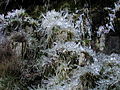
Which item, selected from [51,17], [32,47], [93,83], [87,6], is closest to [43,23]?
[51,17]

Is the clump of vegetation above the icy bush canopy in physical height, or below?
below

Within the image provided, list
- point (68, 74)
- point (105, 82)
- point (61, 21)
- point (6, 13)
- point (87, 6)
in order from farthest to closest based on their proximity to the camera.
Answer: point (6, 13)
point (87, 6)
point (61, 21)
point (68, 74)
point (105, 82)

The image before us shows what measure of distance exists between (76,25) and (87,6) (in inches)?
9.5

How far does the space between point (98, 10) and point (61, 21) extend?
0.36 meters

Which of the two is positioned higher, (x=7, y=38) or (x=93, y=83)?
(x=7, y=38)

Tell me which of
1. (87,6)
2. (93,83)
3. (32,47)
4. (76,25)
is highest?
(87,6)

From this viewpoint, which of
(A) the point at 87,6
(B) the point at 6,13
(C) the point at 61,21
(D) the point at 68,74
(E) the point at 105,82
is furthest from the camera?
(B) the point at 6,13

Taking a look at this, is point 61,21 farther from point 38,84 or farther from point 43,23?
point 38,84

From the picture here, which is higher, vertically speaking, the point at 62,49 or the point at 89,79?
the point at 62,49

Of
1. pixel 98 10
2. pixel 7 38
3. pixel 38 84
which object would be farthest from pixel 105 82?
pixel 7 38

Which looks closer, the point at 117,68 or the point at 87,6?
the point at 117,68

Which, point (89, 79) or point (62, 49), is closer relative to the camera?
point (89, 79)

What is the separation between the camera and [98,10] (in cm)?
224

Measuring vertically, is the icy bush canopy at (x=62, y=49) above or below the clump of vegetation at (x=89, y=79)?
above
